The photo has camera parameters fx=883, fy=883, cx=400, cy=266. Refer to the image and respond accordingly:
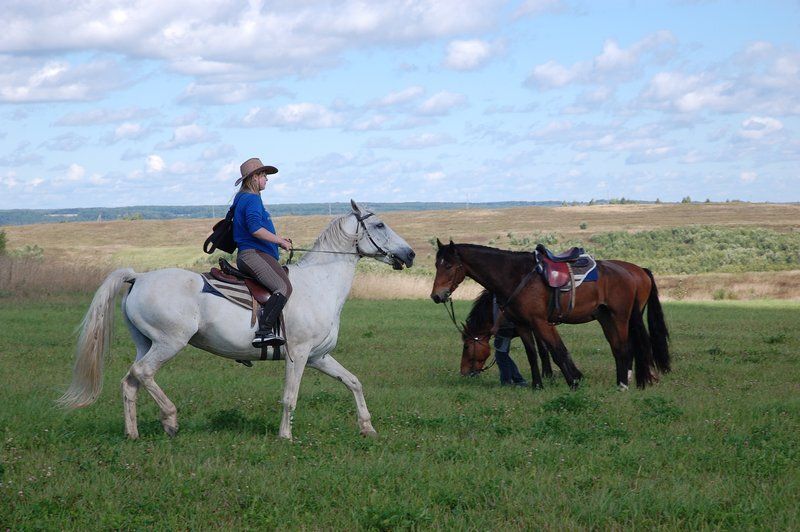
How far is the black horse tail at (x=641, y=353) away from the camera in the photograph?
44.0 ft

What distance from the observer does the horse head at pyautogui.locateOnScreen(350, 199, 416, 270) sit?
9.82 m

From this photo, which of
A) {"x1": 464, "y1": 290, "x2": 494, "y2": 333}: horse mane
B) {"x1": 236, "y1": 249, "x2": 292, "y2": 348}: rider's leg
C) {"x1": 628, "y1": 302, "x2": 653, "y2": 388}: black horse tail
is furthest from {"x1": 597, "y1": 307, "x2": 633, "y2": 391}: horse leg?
{"x1": 236, "y1": 249, "x2": 292, "y2": 348}: rider's leg

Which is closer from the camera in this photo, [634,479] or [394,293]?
[634,479]

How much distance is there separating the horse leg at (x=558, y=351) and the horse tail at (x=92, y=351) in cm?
631

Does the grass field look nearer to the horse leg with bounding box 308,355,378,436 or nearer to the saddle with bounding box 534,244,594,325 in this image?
the saddle with bounding box 534,244,594,325

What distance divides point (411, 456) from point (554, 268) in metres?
5.75

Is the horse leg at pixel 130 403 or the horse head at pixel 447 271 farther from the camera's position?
the horse head at pixel 447 271

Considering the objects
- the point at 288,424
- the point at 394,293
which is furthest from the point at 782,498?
the point at 394,293

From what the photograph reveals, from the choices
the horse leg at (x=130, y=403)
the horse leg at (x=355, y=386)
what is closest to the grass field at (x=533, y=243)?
the horse leg at (x=130, y=403)

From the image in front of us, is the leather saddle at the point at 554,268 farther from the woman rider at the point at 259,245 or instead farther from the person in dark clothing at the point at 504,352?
the woman rider at the point at 259,245

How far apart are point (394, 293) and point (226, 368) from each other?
19.9 meters

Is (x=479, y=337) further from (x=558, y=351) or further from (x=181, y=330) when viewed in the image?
(x=181, y=330)

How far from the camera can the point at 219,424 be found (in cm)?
944

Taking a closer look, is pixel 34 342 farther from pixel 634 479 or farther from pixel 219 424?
pixel 634 479
